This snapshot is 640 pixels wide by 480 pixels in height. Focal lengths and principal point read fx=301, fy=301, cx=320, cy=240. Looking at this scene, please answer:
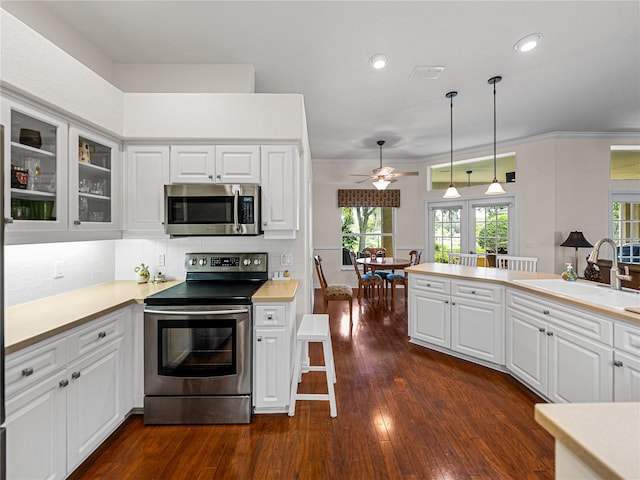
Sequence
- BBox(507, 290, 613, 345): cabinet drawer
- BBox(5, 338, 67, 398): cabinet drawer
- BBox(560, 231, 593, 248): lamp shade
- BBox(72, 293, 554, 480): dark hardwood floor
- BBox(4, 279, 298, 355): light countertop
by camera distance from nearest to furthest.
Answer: BBox(5, 338, 67, 398): cabinet drawer → BBox(4, 279, 298, 355): light countertop → BBox(72, 293, 554, 480): dark hardwood floor → BBox(507, 290, 613, 345): cabinet drawer → BBox(560, 231, 593, 248): lamp shade

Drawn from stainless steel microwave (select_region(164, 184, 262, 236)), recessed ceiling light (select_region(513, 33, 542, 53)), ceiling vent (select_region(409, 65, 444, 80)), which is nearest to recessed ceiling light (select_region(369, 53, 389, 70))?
ceiling vent (select_region(409, 65, 444, 80))

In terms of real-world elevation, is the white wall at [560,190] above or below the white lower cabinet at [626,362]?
above

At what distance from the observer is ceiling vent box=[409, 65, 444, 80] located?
3080 millimetres

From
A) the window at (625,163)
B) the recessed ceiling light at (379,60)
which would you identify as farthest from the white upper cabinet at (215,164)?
the window at (625,163)

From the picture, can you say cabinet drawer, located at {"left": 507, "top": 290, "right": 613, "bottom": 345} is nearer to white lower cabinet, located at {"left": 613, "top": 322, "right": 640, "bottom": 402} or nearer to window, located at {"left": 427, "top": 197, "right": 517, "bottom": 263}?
white lower cabinet, located at {"left": 613, "top": 322, "right": 640, "bottom": 402}

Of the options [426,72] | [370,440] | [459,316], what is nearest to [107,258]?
[370,440]

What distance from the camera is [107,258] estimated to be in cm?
272

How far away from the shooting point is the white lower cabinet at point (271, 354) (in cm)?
219

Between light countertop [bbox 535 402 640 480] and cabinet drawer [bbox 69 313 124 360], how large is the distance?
6.96 feet

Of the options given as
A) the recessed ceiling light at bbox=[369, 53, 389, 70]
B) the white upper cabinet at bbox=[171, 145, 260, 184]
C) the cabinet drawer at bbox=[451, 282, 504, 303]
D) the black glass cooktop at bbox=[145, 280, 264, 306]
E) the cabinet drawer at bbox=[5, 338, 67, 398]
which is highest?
the recessed ceiling light at bbox=[369, 53, 389, 70]

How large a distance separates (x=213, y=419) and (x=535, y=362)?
2.53m

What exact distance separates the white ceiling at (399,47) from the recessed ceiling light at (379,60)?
2.7 inches

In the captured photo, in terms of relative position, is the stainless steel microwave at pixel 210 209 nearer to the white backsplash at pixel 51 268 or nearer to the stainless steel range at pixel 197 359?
the stainless steel range at pixel 197 359

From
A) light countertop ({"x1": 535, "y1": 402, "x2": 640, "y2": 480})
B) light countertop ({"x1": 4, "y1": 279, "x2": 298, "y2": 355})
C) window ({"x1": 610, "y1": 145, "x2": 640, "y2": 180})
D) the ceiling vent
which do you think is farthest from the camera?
window ({"x1": 610, "y1": 145, "x2": 640, "y2": 180})
